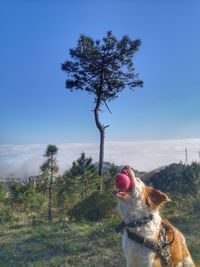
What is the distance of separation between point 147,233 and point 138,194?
0.55m

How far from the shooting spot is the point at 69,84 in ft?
71.6

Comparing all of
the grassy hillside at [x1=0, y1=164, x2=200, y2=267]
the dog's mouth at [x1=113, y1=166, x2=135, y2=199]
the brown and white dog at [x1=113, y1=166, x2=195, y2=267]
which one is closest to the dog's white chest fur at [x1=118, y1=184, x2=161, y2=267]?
the brown and white dog at [x1=113, y1=166, x2=195, y2=267]

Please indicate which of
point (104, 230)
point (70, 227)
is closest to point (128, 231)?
point (104, 230)

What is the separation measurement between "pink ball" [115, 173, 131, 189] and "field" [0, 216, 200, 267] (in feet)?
11.6

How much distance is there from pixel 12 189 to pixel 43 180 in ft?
12.3

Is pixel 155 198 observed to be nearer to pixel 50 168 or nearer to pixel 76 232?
pixel 76 232

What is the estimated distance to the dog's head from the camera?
4.19 m

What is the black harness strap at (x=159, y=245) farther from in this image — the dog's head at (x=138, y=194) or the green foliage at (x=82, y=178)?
the green foliage at (x=82, y=178)

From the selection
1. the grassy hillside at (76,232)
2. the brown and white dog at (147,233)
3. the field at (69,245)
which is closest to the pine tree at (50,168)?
the grassy hillside at (76,232)

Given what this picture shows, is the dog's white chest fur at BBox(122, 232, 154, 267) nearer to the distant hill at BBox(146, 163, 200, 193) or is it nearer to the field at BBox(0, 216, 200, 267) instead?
the field at BBox(0, 216, 200, 267)

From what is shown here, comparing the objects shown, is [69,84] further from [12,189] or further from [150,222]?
[150,222]

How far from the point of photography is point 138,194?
427 centimetres

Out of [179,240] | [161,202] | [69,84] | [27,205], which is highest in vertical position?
[69,84]

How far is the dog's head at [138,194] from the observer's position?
4.19 metres
